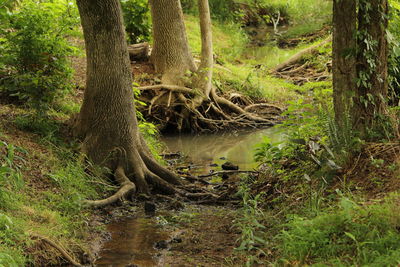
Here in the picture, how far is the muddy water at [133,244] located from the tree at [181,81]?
6485mm

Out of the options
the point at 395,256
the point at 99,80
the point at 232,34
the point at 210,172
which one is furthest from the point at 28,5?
the point at 232,34

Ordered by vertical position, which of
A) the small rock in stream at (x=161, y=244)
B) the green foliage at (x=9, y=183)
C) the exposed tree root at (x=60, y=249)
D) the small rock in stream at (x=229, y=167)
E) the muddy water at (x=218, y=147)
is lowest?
the muddy water at (x=218, y=147)

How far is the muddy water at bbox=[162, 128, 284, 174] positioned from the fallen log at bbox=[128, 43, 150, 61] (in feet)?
8.32

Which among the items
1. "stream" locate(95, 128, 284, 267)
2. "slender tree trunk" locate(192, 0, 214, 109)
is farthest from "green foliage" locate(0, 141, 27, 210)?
"slender tree trunk" locate(192, 0, 214, 109)

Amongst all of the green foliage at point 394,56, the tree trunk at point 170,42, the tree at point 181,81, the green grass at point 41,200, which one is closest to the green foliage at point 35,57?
the green grass at point 41,200

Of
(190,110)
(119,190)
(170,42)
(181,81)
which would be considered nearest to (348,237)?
(119,190)

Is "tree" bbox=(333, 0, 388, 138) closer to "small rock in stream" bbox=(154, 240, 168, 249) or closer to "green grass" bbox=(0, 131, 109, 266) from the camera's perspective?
"small rock in stream" bbox=(154, 240, 168, 249)

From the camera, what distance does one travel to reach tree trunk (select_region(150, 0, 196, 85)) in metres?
14.4

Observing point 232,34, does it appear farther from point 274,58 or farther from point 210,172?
point 210,172

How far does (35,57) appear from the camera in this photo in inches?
368

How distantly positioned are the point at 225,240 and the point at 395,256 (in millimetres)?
2491

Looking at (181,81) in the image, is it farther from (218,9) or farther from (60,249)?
(218,9)

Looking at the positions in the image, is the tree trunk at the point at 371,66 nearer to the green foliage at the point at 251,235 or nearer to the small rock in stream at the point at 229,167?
the green foliage at the point at 251,235

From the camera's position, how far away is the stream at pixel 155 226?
21.1ft
